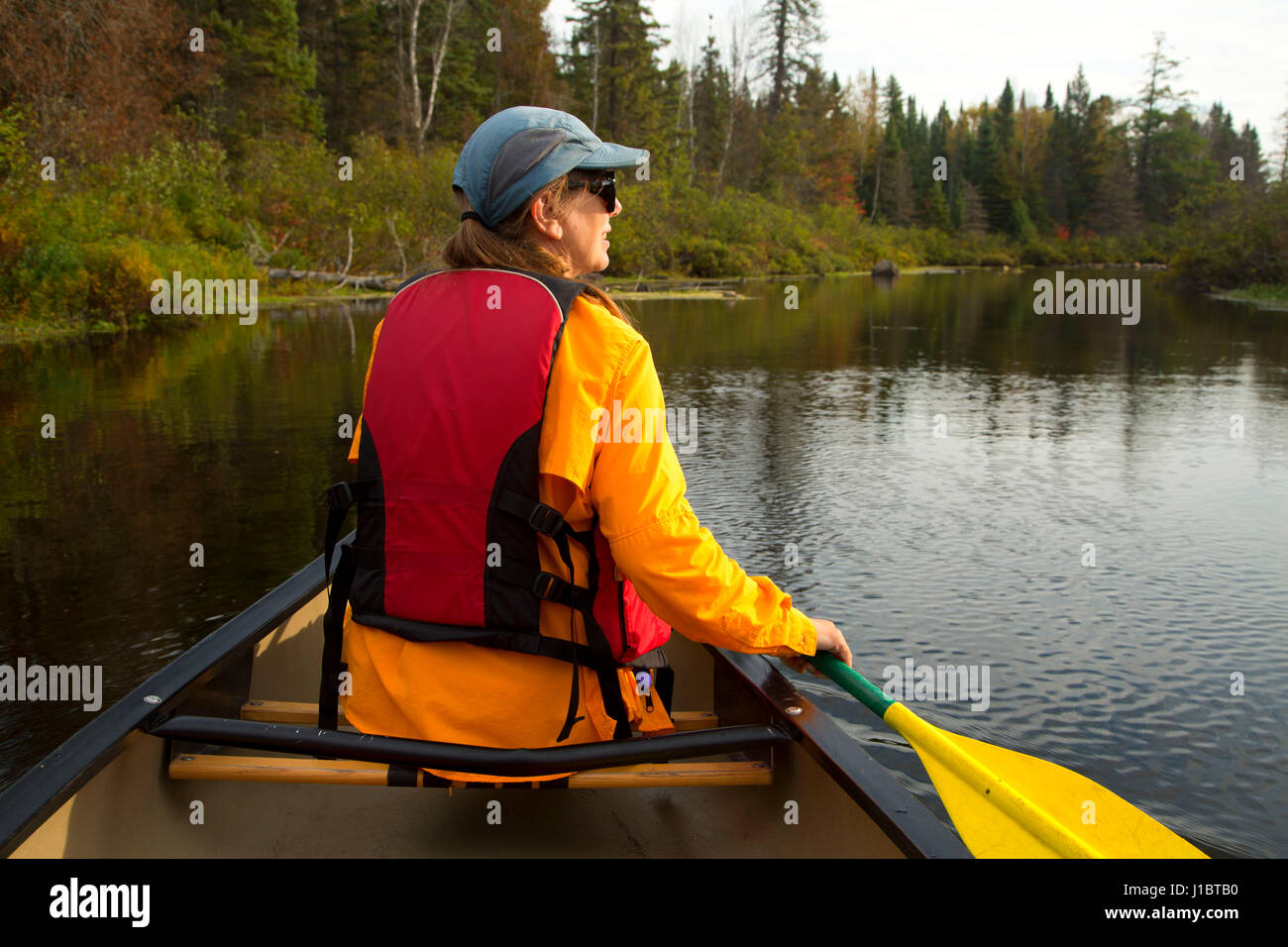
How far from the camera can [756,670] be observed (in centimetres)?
249

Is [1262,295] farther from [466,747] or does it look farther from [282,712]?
[466,747]

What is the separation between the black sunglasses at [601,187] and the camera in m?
2.09

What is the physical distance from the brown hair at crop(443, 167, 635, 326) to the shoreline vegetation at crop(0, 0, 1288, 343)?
0.56 meters

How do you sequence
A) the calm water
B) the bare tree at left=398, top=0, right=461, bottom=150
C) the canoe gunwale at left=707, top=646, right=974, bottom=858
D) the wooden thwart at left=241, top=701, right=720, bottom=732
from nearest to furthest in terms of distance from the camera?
the canoe gunwale at left=707, top=646, right=974, bottom=858 < the wooden thwart at left=241, top=701, right=720, bottom=732 < the calm water < the bare tree at left=398, top=0, right=461, bottom=150

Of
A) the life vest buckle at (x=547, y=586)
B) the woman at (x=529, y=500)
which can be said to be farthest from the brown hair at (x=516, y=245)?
the life vest buckle at (x=547, y=586)

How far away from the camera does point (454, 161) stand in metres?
28.3

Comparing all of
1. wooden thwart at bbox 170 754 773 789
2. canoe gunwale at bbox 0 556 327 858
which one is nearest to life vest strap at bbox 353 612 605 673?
wooden thwart at bbox 170 754 773 789

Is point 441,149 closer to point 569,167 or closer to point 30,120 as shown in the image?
point 30,120

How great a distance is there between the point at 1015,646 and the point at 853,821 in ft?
9.78

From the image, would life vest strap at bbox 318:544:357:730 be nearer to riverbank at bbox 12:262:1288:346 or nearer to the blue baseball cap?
the blue baseball cap

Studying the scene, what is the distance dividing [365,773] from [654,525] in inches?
31.2

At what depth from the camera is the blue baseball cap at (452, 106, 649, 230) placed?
1.97 meters
